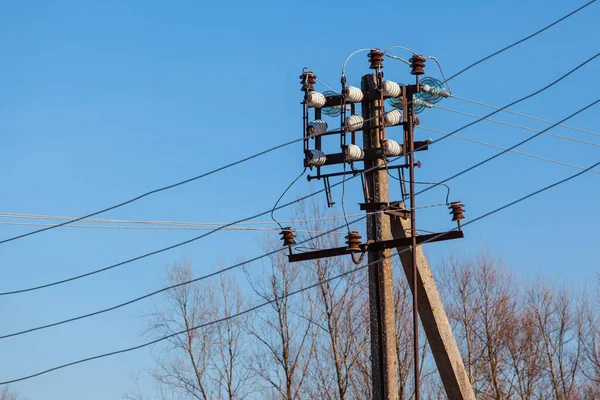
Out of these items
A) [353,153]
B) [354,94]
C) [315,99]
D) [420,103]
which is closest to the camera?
[353,153]

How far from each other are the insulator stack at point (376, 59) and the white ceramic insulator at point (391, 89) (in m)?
0.27

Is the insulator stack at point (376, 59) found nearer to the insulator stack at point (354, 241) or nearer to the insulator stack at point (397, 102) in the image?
the insulator stack at point (397, 102)

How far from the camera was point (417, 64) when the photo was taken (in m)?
13.8

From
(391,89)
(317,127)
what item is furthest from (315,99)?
(391,89)

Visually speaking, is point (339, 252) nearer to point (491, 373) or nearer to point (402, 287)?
point (402, 287)

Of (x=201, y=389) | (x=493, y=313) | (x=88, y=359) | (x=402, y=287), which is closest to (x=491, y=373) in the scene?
(x=493, y=313)

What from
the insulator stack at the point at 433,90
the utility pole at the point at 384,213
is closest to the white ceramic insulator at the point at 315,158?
the utility pole at the point at 384,213

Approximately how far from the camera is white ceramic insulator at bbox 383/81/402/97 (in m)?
13.4

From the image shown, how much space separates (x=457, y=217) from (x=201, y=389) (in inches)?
869

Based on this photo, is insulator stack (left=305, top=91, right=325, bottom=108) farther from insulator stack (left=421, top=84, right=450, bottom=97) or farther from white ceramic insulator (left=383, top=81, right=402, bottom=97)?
insulator stack (left=421, top=84, right=450, bottom=97)

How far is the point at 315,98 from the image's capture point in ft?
45.9

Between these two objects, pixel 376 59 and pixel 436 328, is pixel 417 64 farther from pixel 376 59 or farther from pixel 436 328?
pixel 436 328

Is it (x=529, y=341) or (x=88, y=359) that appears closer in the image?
(x=88, y=359)

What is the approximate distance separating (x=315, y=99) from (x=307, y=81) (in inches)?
10.7
